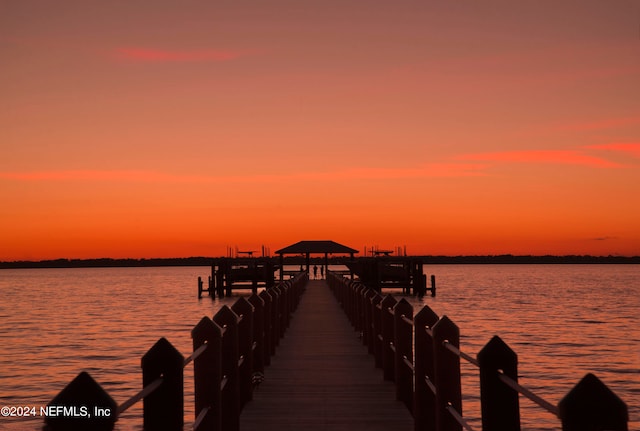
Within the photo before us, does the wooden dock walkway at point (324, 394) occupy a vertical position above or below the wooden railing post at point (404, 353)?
below

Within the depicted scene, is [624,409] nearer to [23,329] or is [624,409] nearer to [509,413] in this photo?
[509,413]

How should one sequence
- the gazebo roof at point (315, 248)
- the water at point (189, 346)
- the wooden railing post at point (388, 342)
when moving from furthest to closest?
1. the gazebo roof at point (315, 248)
2. the water at point (189, 346)
3. the wooden railing post at point (388, 342)

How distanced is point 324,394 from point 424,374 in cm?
279

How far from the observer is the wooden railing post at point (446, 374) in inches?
240

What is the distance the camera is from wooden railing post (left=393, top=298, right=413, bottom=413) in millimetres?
8969

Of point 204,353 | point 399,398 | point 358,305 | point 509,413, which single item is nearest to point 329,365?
point 399,398

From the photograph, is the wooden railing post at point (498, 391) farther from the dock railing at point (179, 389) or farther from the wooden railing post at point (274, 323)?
the wooden railing post at point (274, 323)

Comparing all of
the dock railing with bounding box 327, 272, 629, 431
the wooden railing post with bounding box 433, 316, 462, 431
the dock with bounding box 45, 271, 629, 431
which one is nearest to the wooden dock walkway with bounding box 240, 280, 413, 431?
the dock with bounding box 45, 271, 629, 431

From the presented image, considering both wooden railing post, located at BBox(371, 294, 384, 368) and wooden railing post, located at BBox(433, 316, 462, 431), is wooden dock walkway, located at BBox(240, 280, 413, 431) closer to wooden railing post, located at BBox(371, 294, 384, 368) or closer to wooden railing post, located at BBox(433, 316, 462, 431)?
wooden railing post, located at BBox(371, 294, 384, 368)

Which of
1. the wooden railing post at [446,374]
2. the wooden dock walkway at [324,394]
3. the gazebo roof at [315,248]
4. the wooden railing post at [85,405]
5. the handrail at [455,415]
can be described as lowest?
the wooden dock walkway at [324,394]

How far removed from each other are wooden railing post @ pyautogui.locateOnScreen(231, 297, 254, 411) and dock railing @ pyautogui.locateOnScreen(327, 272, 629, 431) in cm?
191

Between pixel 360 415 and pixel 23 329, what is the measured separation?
121 feet

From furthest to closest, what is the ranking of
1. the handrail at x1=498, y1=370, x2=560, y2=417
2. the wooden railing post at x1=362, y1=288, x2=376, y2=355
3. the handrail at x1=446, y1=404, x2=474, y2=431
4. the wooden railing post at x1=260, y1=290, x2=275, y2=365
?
the wooden railing post at x1=362, y1=288, x2=376, y2=355 < the wooden railing post at x1=260, y1=290, x2=275, y2=365 < the handrail at x1=446, y1=404, x2=474, y2=431 < the handrail at x1=498, y1=370, x2=560, y2=417

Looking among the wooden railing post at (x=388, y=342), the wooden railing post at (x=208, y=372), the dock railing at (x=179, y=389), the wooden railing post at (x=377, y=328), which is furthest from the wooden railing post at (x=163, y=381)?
the wooden railing post at (x=377, y=328)
